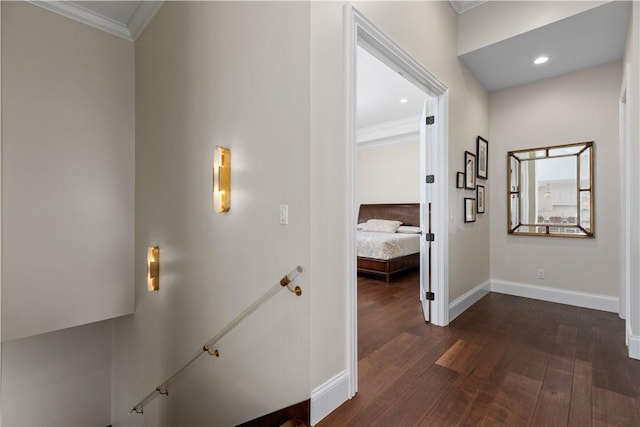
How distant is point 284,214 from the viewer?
176 centimetres

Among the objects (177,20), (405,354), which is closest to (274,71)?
(177,20)

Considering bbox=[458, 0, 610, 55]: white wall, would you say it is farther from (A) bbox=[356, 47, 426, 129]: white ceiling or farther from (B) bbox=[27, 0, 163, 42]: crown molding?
(B) bbox=[27, 0, 163, 42]: crown molding

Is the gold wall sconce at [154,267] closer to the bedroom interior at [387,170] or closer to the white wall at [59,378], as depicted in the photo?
the white wall at [59,378]

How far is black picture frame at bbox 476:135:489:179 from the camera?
3.79m

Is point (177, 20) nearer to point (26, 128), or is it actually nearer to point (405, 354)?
point (26, 128)

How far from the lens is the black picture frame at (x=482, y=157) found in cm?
379

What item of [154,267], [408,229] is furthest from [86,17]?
[408,229]

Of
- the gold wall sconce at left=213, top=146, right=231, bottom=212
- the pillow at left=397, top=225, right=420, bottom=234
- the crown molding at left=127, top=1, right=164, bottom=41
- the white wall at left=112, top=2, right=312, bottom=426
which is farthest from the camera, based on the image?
the pillow at left=397, top=225, right=420, bottom=234

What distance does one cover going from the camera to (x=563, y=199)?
367 centimetres

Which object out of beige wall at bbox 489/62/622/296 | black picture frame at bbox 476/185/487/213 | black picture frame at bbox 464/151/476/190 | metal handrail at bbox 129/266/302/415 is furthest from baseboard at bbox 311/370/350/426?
beige wall at bbox 489/62/622/296

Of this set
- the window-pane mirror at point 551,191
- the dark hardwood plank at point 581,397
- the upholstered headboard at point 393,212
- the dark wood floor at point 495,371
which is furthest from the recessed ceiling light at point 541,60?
the upholstered headboard at point 393,212

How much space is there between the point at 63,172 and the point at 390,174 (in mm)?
6166

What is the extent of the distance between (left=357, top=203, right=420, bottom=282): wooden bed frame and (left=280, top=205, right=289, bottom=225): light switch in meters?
3.42

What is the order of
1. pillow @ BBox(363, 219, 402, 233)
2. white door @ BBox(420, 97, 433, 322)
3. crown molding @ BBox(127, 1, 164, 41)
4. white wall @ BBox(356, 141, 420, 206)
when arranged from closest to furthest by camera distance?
white door @ BBox(420, 97, 433, 322)
crown molding @ BBox(127, 1, 164, 41)
pillow @ BBox(363, 219, 402, 233)
white wall @ BBox(356, 141, 420, 206)
